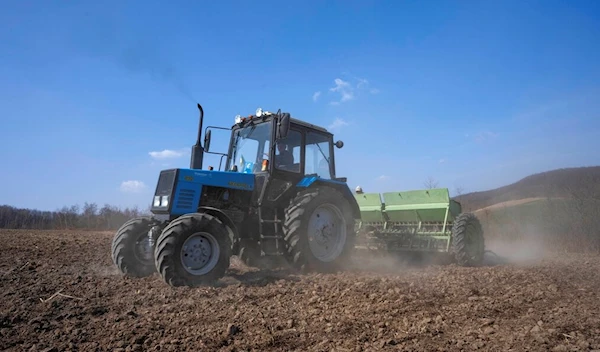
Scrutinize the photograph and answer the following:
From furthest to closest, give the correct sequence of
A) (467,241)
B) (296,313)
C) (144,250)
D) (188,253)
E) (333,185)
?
(467,241) → (333,185) → (144,250) → (188,253) → (296,313)

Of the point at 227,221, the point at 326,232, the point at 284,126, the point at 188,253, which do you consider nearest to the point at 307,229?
the point at 326,232

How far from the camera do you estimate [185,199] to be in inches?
210

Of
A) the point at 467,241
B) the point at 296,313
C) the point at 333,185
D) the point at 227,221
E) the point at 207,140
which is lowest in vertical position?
the point at 296,313

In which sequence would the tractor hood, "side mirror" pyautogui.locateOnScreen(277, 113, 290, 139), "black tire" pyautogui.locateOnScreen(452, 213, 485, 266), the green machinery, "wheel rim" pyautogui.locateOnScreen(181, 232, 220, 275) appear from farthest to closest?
the green machinery < "black tire" pyautogui.locateOnScreen(452, 213, 485, 266) < "side mirror" pyautogui.locateOnScreen(277, 113, 290, 139) < the tractor hood < "wheel rim" pyautogui.locateOnScreen(181, 232, 220, 275)

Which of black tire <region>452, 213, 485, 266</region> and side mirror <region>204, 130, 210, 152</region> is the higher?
side mirror <region>204, 130, 210, 152</region>

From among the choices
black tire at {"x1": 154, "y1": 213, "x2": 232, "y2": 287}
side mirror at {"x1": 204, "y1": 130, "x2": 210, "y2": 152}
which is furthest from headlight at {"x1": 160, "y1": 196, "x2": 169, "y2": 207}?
side mirror at {"x1": 204, "y1": 130, "x2": 210, "y2": 152}

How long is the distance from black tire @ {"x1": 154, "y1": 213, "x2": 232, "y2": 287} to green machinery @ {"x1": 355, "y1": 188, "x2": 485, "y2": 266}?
4.18 m

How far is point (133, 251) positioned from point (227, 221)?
135 cm

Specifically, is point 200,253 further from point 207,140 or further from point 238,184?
point 207,140

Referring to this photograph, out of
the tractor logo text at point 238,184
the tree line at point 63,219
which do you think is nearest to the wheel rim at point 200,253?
the tractor logo text at point 238,184

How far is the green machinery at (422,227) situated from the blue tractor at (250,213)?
148cm

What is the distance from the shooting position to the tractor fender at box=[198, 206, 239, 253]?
538 cm

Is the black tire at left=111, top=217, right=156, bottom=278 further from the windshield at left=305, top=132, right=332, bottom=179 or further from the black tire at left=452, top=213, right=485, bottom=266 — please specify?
the black tire at left=452, top=213, right=485, bottom=266

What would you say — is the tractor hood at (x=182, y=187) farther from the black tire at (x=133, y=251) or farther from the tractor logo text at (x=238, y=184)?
the black tire at (x=133, y=251)
